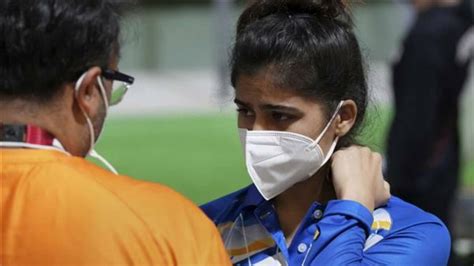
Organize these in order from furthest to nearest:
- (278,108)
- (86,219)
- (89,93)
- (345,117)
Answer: (345,117)
(278,108)
(89,93)
(86,219)

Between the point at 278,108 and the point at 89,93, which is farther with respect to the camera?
the point at 278,108

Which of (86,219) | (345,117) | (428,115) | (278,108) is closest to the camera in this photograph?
(86,219)

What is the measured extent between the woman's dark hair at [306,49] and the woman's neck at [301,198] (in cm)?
12

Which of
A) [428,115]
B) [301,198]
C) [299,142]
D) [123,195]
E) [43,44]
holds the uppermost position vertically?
[43,44]

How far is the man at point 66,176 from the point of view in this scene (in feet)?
6.61

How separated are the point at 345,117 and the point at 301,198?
0.23 m

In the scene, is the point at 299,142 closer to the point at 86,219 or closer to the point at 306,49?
the point at 306,49

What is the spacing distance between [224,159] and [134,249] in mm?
10958

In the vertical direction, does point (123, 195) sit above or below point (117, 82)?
below

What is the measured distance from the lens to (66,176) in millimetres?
2057

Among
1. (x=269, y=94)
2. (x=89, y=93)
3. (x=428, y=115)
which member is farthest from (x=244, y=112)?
(x=428, y=115)

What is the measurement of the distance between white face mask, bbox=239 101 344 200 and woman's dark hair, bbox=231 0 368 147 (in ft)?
0.25

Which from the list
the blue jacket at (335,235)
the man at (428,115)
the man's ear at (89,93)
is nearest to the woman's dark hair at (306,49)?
the blue jacket at (335,235)

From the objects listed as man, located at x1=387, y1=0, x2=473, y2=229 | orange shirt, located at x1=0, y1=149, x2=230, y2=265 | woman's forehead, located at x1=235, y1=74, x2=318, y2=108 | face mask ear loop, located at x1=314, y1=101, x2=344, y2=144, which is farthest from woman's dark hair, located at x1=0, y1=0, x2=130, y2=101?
man, located at x1=387, y1=0, x2=473, y2=229
